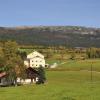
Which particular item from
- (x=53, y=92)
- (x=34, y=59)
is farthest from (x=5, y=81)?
(x=34, y=59)

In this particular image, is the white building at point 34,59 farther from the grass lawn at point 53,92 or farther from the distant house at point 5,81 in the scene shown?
the grass lawn at point 53,92

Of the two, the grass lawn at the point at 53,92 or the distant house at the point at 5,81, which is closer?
the grass lawn at the point at 53,92

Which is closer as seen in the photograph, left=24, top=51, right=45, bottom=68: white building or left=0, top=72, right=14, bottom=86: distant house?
left=0, top=72, right=14, bottom=86: distant house

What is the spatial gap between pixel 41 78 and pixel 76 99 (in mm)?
48962

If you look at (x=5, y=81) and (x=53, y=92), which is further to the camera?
(x=5, y=81)

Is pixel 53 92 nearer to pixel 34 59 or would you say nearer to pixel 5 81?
pixel 5 81

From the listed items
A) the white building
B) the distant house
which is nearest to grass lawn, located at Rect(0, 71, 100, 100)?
the distant house

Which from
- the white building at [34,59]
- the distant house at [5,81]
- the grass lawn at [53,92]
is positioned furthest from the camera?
the white building at [34,59]

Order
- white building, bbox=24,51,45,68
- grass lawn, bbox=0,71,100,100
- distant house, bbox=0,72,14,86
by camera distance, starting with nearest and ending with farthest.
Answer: grass lawn, bbox=0,71,100,100, distant house, bbox=0,72,14,86, white building, bbox=24,51,45,68

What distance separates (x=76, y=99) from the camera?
84.7 ft

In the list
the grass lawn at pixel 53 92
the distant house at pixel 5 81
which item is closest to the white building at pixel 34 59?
the distant house at pixel 5 81

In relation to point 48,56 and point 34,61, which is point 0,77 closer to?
point 34,61

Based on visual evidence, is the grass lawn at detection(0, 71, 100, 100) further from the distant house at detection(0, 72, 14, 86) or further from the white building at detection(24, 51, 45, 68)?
the white building at detection(24, 51, 45, 68)

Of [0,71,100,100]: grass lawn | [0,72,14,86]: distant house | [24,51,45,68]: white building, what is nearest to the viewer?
[0,71,100,100]: grass lawn
